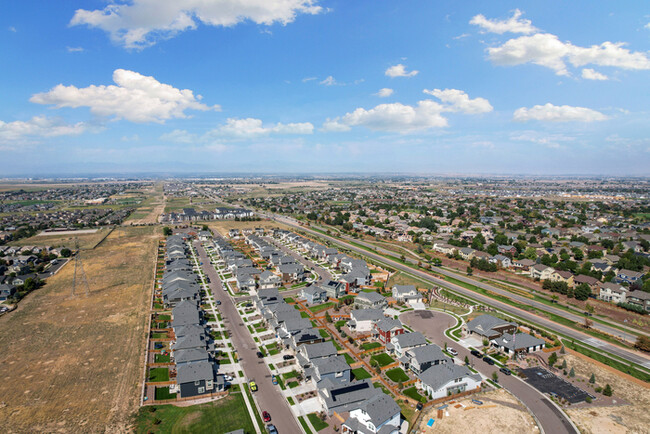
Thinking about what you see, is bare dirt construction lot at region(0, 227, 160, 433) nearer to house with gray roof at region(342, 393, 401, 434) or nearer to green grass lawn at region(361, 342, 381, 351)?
house with gray roof at region(342, 393, 401, 434)

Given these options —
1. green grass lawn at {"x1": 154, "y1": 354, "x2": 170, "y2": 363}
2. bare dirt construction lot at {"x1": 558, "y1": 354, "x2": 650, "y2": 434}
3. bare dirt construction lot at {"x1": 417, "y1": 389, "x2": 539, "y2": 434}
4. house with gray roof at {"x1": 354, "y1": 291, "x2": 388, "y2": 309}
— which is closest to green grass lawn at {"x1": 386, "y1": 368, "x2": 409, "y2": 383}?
bare dirt construction lot at {"x1": 417, "y1": 389, "x2": 539, "y2": 434}

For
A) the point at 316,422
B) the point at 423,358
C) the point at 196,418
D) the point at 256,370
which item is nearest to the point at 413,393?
the point at 423,358

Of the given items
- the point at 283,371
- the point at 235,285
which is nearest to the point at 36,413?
the point at 283,371

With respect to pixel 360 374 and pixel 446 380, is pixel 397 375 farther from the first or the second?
pixel 446 380

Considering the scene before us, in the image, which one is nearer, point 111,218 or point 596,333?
point 596,333

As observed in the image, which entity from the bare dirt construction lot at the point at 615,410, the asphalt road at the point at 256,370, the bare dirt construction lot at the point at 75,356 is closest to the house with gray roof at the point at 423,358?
the bare dirt construction lot at the point at 615,410

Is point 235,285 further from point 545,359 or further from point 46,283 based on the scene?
point 545,359

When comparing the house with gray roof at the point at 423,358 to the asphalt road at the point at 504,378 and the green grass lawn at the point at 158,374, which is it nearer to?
the asphalt road at the point at 504,378
